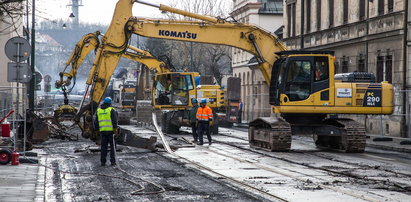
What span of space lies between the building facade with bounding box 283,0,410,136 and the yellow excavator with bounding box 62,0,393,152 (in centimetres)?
550

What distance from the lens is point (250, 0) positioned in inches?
2790

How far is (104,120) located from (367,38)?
2170 centimetres

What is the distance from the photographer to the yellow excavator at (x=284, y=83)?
81.9 ft

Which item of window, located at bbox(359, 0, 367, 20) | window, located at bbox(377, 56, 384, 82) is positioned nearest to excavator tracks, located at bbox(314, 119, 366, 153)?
window, located at bbox(377, 56, 384, 82)

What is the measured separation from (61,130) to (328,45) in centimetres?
1854

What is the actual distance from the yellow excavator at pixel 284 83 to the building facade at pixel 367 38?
550 cm

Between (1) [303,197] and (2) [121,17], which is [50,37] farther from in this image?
(1) [303,197]

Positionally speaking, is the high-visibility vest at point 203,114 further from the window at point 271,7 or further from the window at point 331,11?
the window at point 271,7

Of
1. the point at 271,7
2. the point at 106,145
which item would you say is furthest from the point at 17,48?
the point at 271,7

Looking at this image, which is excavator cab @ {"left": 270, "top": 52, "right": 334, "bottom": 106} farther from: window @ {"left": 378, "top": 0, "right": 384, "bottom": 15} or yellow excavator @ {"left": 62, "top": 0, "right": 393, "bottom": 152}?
window @ {"left": 378, "top": 0, "right": 384, "bottom": 15}

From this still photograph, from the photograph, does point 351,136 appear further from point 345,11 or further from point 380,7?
point 345,11

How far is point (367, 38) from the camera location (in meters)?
38.5

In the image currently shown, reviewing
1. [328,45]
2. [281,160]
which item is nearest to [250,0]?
[328,45]

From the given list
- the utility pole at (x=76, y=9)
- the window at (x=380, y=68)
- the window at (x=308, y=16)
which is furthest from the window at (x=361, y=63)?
the utility pole at (x=76, y=9)
